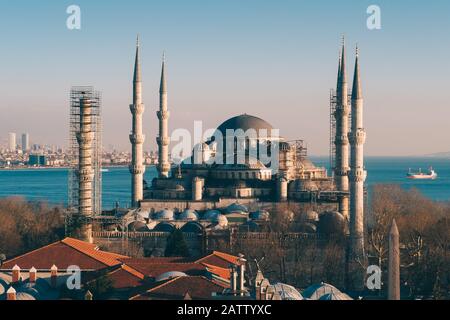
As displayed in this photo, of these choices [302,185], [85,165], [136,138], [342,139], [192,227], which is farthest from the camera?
[136,138]

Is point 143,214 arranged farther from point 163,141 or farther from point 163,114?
point 163,114

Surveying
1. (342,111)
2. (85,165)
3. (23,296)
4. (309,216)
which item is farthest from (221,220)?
(23,296)

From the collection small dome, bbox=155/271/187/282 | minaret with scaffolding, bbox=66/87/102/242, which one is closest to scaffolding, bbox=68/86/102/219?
minaret with scaffolding, bbox=66/87/102/242

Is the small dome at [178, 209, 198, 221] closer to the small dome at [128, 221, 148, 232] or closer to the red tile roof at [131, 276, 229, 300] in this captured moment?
the small dome at [128, 221, 148, 232]

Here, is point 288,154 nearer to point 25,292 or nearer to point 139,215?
point 139,215

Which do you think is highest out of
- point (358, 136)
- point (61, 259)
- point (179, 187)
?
point (358, 136)
